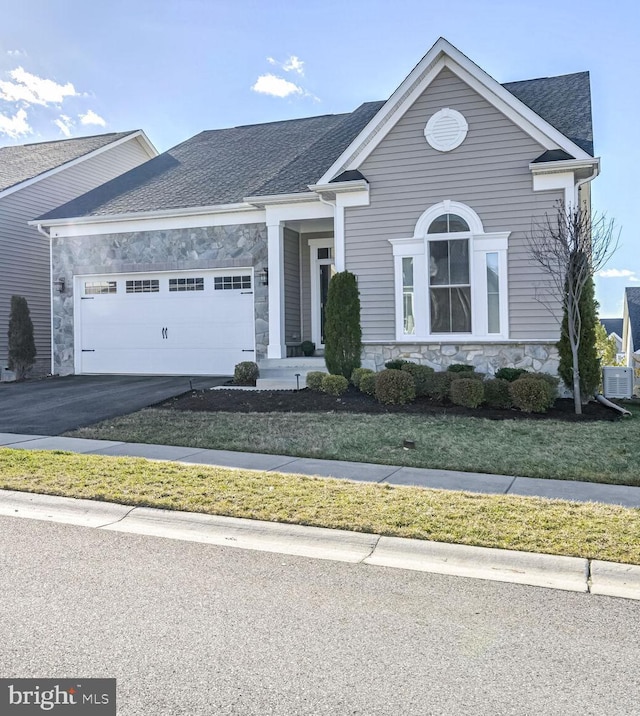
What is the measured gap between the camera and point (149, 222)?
16562mm

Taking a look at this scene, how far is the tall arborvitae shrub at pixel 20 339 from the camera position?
17.8m

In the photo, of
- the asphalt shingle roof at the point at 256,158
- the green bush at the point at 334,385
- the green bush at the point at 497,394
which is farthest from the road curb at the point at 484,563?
the asphalt shingle roof at the point at 256,158

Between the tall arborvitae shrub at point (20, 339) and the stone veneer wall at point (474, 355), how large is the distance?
1018 centimetres

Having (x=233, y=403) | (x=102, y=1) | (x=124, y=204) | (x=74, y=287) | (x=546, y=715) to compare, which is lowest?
(x=546, y=715)

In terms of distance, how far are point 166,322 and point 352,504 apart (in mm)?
11758

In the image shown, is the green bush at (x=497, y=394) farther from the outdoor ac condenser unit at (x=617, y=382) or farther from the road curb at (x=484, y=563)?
the road curb at (x=484, y=563)

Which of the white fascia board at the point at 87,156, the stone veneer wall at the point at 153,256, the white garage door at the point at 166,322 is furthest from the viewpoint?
the white fascia board at the point at 87,156

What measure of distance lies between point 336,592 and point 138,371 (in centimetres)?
1372

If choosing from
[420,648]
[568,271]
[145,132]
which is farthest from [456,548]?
[145,132]

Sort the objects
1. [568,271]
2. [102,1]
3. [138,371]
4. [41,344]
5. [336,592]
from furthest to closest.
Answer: [41,344]
[138,371]
[102,1]
[568,271]
[336,592]

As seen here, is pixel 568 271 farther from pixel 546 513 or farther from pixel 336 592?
pixel 336 592

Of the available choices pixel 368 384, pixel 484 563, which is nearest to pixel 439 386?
pixel 368 384

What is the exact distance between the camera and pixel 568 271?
1098 cm

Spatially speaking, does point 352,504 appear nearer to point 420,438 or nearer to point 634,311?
point 420,438
